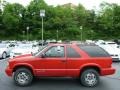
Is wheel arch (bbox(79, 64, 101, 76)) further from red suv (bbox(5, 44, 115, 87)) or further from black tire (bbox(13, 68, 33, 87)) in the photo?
black tire (bbox(13, 68, 33, 87))

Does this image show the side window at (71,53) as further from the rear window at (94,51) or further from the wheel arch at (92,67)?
the wheel arch at (92,67)

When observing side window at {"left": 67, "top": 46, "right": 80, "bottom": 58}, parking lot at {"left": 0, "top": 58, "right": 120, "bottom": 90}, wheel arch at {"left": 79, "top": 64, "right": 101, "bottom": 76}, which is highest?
side window at {"left": 67, "top": 46, "right": 80, "bottom": 58}

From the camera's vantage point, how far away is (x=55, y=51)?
10.8 meters

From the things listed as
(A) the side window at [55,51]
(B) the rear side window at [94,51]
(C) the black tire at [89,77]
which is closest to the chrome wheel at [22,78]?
(A) the side window at [55,51]

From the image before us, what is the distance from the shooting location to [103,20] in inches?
3078

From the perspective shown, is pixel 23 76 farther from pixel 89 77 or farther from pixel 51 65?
pixel 89 77

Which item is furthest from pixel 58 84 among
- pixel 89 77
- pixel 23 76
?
pixel 23 76

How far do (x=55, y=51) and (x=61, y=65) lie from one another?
588mm

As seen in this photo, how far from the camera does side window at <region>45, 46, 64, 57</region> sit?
35.2 ft

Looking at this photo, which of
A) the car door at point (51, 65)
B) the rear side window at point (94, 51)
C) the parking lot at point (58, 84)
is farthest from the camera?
the rear side window at point (94, 51)

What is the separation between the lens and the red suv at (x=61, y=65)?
34.9 ft

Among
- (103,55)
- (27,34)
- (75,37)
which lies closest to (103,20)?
(75,37)

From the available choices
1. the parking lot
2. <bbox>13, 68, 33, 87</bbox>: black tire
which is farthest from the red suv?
the parking lot

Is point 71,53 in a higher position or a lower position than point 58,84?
higher
